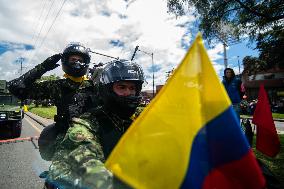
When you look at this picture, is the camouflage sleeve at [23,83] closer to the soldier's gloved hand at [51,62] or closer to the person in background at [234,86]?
the soldier's gloved hand at [51,62]

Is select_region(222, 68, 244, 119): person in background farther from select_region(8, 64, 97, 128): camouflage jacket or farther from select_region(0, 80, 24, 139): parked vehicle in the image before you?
select_region(0, 80, 24, 139): parked vehicle

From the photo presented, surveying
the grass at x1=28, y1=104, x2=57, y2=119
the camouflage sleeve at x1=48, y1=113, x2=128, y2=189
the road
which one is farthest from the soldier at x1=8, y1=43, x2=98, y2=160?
the grass at x1=28, y1=104, x2=57, y2=119

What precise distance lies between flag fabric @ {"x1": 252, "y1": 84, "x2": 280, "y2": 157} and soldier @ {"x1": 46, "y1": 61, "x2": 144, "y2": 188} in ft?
7.15

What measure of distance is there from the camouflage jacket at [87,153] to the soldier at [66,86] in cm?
126

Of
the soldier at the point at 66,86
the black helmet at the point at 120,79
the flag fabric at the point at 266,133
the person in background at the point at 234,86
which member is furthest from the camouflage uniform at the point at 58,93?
the person in background at the point at 234,86

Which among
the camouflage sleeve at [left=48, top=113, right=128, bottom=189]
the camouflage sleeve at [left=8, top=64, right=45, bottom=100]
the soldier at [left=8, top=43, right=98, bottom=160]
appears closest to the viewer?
the camouflage sleeve at [left=48, top=113, right=128, bottom=189]

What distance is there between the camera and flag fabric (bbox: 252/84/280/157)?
420 cm

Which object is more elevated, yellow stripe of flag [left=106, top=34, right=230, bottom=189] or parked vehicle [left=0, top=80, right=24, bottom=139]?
yellow stripe of flag [left=106, top=34, right=230, bottom=189]

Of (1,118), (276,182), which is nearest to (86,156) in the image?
(276,182)

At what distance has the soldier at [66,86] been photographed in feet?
12.4

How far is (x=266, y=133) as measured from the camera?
4.25m

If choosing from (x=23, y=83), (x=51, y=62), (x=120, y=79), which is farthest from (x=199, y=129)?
(x=51, y=62)

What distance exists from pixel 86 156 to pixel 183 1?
908 cm

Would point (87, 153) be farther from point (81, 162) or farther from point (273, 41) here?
point (273, 41)
